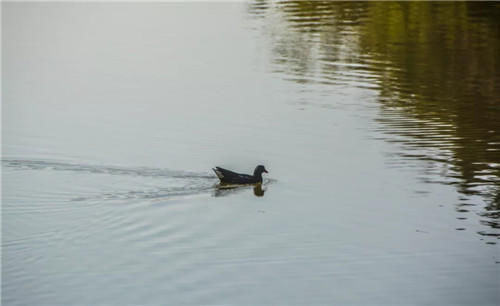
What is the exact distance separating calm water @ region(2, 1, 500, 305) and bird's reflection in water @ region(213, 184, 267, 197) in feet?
0.25

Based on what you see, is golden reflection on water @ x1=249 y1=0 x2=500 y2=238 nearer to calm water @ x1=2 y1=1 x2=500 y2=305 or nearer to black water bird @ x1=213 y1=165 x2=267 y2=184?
calm water @ x1=2 y1=1 x2=500 y2=305

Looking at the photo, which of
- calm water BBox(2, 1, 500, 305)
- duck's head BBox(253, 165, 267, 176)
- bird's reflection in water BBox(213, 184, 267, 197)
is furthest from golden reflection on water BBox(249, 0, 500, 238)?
bird's reflection in water BBox(213, 184, 267, 197)

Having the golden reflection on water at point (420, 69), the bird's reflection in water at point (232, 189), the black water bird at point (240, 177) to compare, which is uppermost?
the golden reflection on water at point (420, 69)

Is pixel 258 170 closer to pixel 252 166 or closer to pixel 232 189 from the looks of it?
pixel 232 189

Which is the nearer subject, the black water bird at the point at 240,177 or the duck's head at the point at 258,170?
the black water bird at the point at 240,177

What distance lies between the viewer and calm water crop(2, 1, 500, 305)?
13109 millimetres

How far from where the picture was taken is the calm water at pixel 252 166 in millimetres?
13109

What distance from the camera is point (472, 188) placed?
Answer: 17406 millimetres

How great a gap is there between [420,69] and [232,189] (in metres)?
13.1

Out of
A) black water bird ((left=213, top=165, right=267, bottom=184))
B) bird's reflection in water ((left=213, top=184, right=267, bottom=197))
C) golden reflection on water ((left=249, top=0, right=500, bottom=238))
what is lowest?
bird's reflection in water ((left=213, top=184, right=267, bottom=197))

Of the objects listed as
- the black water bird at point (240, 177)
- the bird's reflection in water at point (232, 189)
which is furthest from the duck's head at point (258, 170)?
the bird's reflection in water at point (232, 189)

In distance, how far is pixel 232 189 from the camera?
17781mm

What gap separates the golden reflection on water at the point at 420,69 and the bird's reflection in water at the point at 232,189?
10.3 ft

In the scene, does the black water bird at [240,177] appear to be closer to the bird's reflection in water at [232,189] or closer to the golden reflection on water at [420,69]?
the bird's reflection in water at [232,189]
